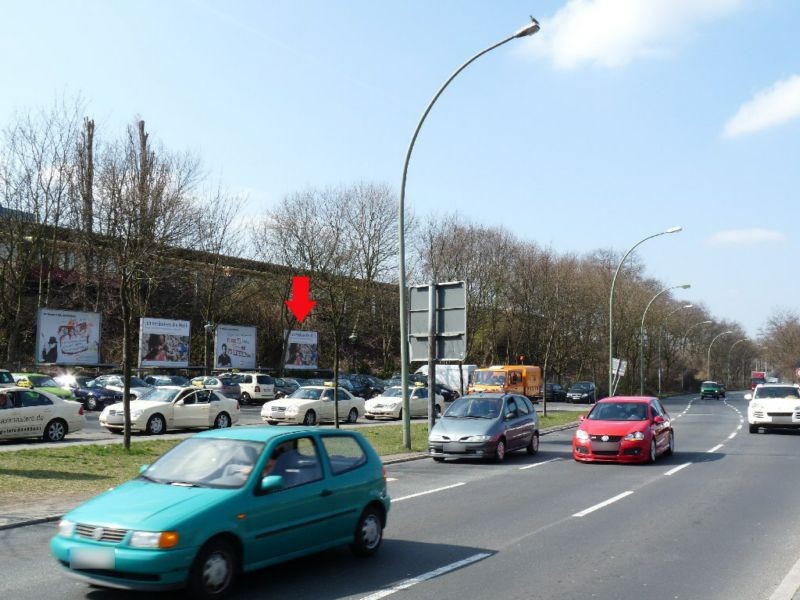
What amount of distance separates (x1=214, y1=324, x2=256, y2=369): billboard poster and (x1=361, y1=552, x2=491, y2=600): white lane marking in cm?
4470

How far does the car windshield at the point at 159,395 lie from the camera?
26.3 metres

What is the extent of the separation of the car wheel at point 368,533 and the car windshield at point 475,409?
11.2m

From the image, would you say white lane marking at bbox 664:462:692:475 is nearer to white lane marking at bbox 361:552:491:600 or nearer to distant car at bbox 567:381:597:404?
white lane marking at bbox 361:552:491:600

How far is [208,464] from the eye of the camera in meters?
7.63

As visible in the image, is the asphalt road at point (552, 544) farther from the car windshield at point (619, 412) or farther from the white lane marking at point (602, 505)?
the car windshield at point (619, 412)

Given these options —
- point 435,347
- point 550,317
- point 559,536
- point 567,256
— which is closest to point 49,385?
point 435,347

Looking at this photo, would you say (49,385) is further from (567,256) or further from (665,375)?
(665,375)

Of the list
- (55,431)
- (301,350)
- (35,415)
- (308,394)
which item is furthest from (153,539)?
(301,350)

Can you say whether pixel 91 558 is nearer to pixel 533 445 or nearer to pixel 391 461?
pixel 391 461

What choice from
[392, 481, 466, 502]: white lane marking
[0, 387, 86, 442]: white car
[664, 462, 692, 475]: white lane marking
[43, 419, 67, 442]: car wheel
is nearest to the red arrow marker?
[0, 387, 86, 442]: white car

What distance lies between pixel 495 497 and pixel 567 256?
5914cm

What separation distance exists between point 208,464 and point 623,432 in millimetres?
12954

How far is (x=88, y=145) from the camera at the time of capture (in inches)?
1727

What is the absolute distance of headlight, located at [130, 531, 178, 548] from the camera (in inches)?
252
